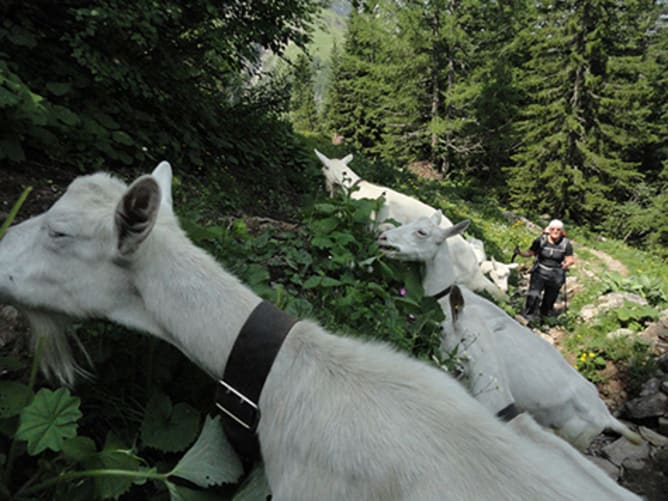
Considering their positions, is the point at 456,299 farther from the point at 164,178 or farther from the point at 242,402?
the point at 164,178

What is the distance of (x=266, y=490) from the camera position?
168 cm

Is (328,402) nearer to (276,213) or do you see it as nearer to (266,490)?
(266,490)

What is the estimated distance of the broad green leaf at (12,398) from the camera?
163cm

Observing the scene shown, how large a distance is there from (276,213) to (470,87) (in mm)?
29355

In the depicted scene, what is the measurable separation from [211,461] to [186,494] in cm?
16

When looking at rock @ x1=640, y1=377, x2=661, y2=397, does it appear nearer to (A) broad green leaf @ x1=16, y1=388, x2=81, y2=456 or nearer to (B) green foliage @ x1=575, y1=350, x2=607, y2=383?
(B) green foliage @ x1=575, y1=350, x2=607, y2=383

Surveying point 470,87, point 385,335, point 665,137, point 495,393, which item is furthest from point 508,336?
point 665,137

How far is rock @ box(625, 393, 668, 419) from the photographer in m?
6.92

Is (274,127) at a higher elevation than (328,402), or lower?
higher

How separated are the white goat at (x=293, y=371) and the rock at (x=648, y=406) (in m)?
7.00

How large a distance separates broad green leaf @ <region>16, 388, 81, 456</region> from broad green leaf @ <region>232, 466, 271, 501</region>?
0.70 m

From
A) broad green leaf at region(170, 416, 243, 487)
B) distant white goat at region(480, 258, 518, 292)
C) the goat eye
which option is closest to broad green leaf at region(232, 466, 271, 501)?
broad green leaf at region(170, 416, 243, 487)

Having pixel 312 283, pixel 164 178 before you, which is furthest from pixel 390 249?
pixel 164 178

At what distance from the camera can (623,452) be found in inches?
233
